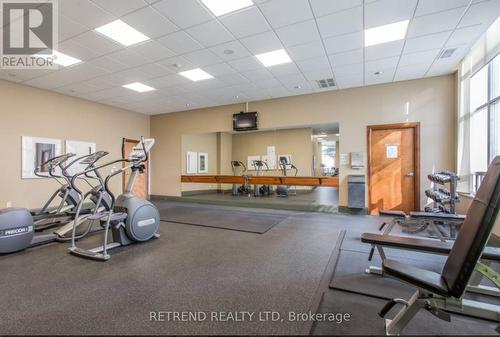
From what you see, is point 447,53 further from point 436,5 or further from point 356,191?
point 356,191

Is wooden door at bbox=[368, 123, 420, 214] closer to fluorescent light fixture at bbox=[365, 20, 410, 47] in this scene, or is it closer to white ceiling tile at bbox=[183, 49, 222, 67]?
fluorescent light fixture at bbox=[365, 20, 410, 47]

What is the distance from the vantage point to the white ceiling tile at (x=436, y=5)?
9.92 ft

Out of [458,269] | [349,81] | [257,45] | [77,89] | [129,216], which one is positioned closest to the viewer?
[458,269]

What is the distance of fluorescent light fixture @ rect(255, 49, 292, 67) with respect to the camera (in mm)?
4430

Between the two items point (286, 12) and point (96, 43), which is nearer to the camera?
point (286, 12)

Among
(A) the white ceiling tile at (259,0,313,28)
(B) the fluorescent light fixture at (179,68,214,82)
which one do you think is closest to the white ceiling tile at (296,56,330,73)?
(A) the white ceiling tile at (259,0,313,28)

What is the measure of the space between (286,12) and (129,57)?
10.2 ft

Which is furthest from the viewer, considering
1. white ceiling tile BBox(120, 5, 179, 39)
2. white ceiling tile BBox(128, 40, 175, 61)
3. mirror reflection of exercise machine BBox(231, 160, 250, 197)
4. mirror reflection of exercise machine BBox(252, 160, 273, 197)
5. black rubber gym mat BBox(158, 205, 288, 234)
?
mirror reflection of exercise machine BBox(252, 160, 273, 197)

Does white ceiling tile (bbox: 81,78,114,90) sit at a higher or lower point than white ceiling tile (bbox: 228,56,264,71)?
lower

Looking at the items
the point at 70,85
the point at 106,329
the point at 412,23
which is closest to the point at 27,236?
the point at 106,329

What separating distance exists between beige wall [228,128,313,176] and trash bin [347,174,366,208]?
258 centimetres

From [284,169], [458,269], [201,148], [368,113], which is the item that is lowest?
[458,269]

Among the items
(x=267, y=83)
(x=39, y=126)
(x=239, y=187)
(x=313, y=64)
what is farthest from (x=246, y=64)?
(x=39, y=126)

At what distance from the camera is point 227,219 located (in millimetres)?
5461
